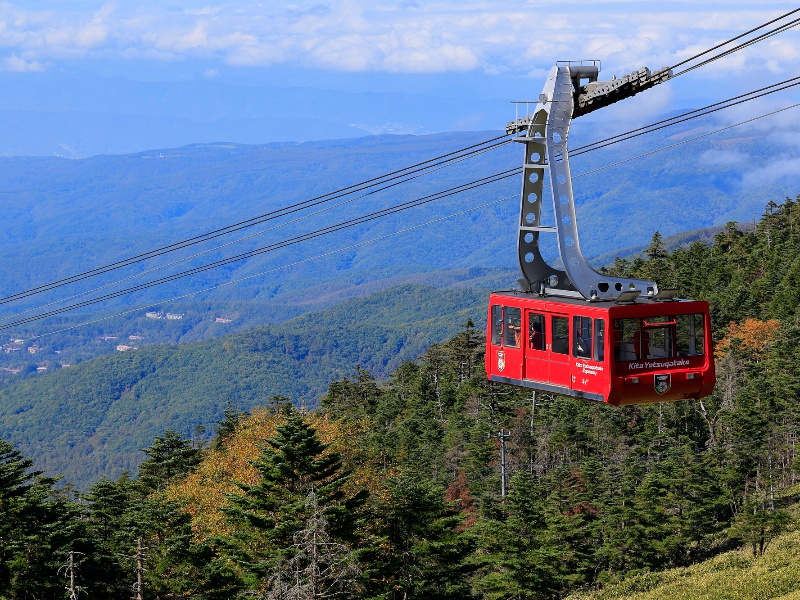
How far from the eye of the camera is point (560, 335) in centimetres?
2131

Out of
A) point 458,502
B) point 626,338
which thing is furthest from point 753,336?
point 626,338

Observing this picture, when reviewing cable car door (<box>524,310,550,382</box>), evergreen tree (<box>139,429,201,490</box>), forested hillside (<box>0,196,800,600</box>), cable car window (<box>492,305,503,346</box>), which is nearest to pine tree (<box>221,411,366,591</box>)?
forested hillside (<box>0,196,800,600</box>)

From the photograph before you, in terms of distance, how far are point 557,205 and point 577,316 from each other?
223cm

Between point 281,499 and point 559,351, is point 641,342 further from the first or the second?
point 281,499

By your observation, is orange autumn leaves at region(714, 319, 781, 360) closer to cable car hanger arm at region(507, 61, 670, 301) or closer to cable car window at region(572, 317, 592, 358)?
cable car hanger arm at region(507, 61, 670, 301)

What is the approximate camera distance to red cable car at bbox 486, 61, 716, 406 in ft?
66.6

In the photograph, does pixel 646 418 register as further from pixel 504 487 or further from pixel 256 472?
pixel 256 472

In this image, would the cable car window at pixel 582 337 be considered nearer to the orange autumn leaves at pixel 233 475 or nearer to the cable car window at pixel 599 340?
the cable car window at pixel 599 340

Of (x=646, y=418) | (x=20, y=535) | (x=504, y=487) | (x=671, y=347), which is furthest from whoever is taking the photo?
(x=646, y=418)

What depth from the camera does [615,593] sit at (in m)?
44.2

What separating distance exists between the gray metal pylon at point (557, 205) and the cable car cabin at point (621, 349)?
0.59 m

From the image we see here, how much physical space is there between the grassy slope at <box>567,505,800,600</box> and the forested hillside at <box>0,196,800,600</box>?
33 cm

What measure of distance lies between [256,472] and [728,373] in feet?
111

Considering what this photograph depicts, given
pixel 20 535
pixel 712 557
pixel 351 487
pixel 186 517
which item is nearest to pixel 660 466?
pixel 712 557
